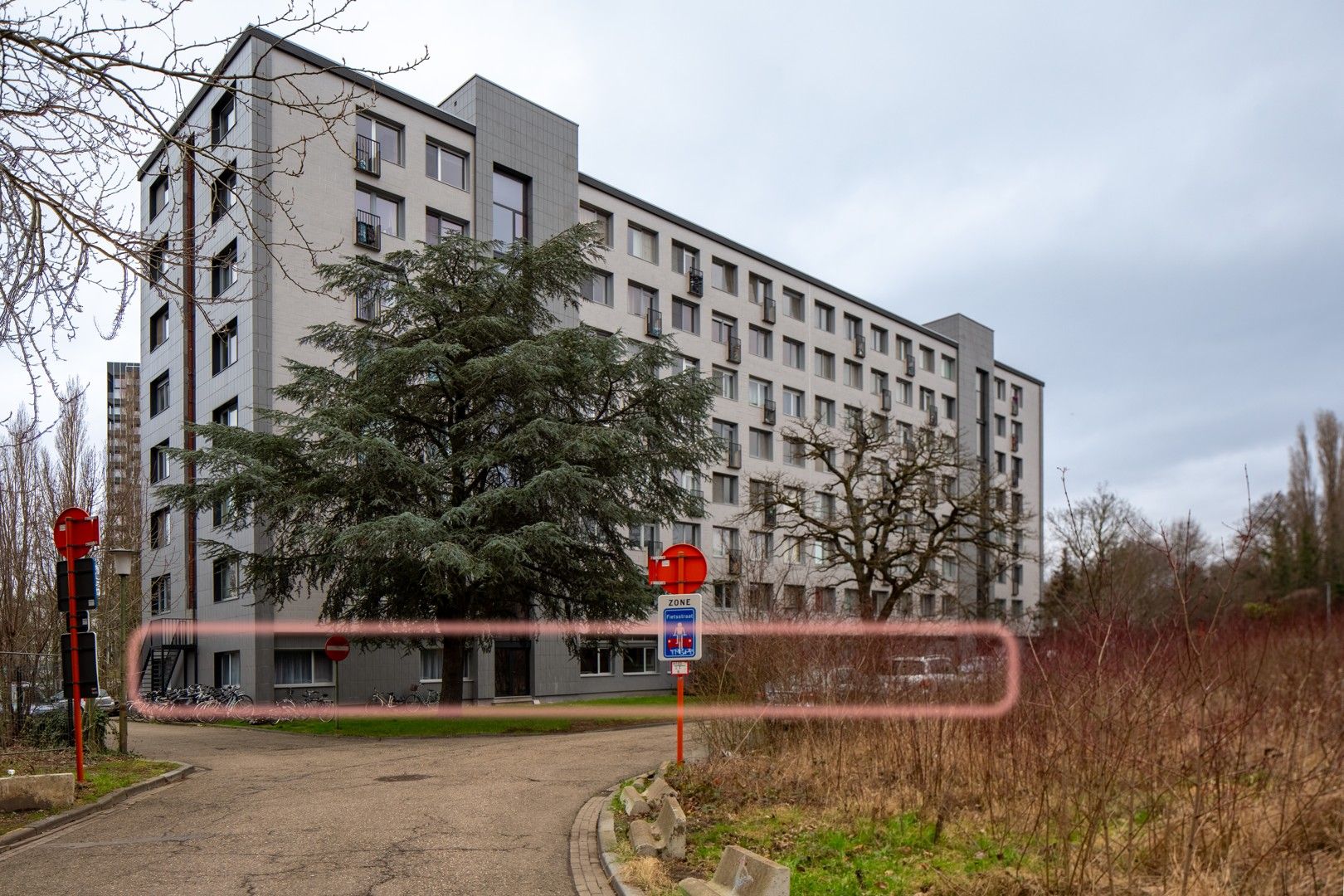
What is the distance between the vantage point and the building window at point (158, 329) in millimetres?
39156

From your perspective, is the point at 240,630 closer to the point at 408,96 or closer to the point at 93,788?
the point at 408,96

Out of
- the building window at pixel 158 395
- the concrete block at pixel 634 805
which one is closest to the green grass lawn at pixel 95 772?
the concrete block at pixel 634 805

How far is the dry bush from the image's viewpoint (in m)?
6.32

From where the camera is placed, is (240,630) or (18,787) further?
(240,630)

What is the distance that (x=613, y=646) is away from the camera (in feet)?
89.8

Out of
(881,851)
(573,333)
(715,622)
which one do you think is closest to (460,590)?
(573,333)

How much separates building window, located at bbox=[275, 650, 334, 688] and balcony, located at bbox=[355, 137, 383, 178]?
614 inches

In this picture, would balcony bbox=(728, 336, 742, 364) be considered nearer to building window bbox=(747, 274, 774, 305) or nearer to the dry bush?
building window bbox=(747, 274, 774, 305)

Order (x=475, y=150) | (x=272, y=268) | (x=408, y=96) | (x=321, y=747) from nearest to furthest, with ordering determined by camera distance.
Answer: (x=321, y=747), (x=272, y=268), (x=408, y=96), (x=475, y=150)

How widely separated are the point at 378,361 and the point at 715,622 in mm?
13108

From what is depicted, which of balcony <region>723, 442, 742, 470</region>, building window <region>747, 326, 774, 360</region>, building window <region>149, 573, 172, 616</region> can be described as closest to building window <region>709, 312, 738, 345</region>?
building window <region>747, 326, 774, 360</region>

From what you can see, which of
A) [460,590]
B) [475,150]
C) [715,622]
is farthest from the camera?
[475,150]

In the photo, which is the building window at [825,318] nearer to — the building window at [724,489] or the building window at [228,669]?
the building window at [724,489]

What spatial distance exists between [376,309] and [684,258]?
1784 centimetres
